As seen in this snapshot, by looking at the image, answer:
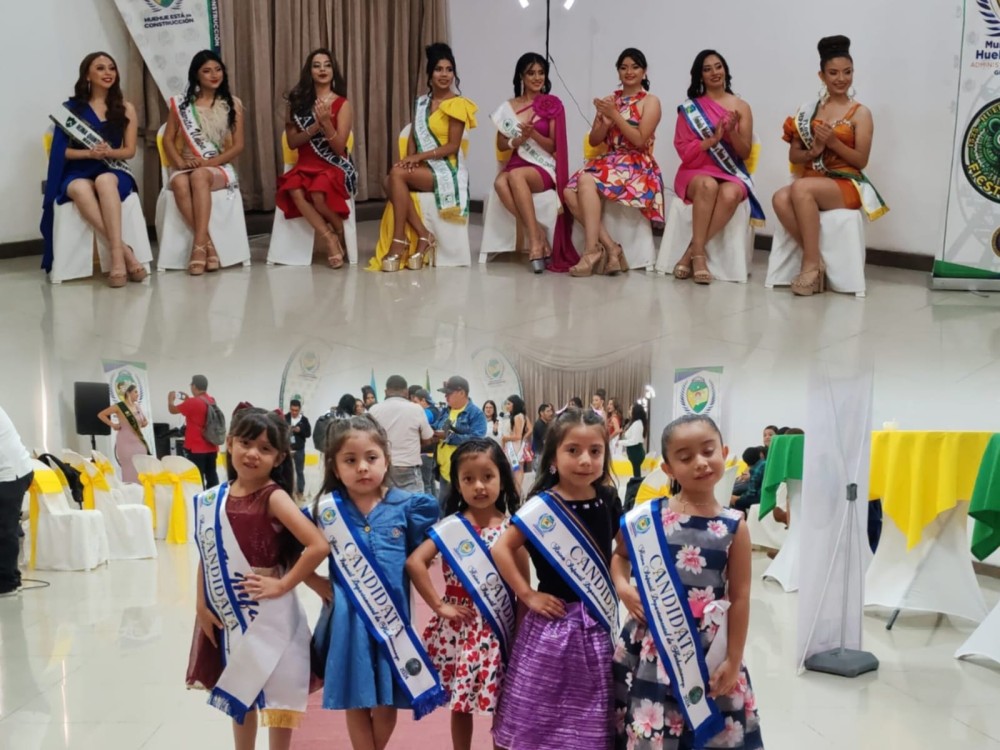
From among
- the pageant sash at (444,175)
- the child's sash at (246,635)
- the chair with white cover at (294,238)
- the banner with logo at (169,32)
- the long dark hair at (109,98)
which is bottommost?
the child's sash at (246,635)

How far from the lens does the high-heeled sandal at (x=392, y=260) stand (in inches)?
256

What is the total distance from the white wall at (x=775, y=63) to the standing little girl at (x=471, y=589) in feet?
13.8

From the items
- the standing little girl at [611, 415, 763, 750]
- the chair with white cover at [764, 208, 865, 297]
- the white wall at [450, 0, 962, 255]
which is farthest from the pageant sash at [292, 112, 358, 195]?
the standing little girl at [611, 415, 763, 750]

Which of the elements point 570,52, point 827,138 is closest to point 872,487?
point 827,138

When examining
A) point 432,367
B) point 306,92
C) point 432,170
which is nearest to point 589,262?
point 432,170

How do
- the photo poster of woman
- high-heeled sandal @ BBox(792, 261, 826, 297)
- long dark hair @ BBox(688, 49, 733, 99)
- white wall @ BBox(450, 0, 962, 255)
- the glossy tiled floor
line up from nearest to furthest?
the glossy tiled floor, the photo poster of woman, high-heeled sandal @ BBox(792, 261, 826, 297), long dark hair @ BBox(688, 49, 733, 99), white wall @ BBox(450, 0, 962, 255)

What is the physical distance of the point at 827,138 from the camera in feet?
19.1

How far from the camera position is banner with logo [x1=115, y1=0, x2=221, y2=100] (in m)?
7.02

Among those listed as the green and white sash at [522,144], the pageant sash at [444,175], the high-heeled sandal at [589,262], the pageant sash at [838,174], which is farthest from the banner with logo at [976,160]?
the pageant sash at [444,175]

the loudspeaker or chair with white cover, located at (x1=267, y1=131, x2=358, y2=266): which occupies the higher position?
chair with white cover, located at (x1=267, y1=131, x2=358, y2=266)

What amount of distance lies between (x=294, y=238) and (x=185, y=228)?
525mm

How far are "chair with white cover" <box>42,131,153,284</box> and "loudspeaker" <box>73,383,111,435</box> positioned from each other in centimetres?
168

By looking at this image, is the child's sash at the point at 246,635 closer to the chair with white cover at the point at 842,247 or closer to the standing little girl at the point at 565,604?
the standing little girl at the point at 565,604

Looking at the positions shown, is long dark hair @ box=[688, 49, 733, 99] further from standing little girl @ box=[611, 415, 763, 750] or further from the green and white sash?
standing little girl @ box=[611, 415, 763, 750]
